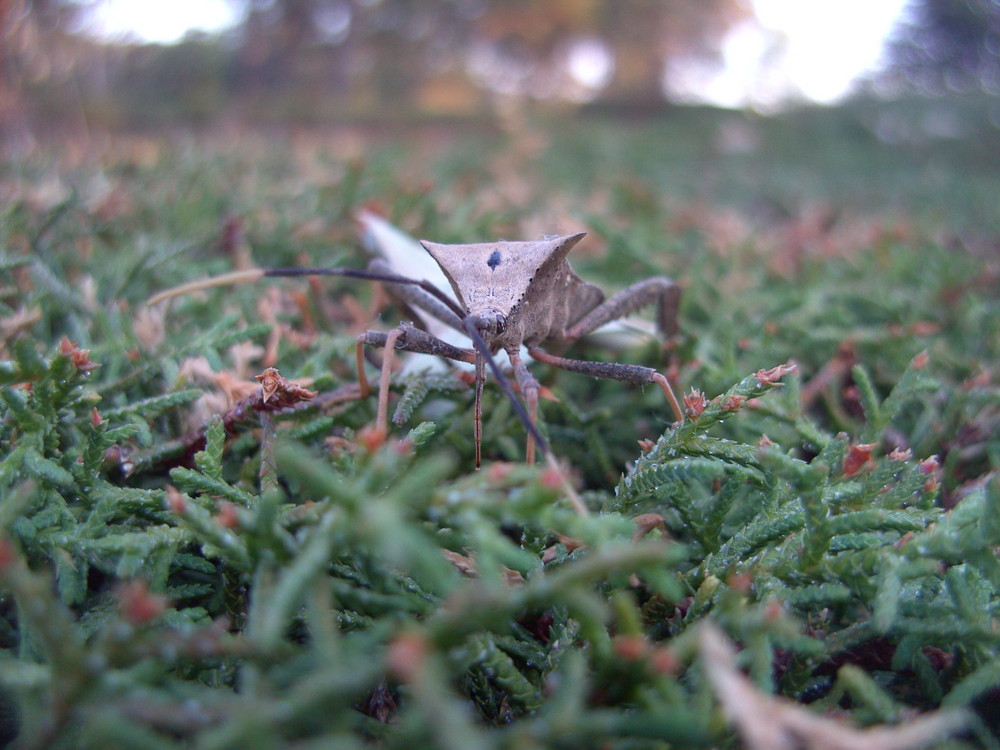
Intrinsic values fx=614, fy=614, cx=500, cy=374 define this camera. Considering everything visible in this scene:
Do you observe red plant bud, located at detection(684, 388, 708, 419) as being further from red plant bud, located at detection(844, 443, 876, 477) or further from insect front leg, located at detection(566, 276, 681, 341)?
insect front leg, located at detection(566, 276, 681, 341)

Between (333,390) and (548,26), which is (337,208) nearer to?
(333,390)

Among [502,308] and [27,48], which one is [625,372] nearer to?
[502,308]

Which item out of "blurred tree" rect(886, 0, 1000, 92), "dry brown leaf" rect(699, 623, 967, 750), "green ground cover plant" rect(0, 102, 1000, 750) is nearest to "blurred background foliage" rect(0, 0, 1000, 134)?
"blurred tree" rect(886, 0, 1000, 92)

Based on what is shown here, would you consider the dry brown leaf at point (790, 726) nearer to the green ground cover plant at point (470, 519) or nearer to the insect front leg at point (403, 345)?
the green ground cover plant at point (470, 519)

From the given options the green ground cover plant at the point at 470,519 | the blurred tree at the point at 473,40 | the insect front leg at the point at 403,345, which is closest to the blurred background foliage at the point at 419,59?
the blurred tree at the point at 473,40

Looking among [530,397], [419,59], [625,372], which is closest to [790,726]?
[530,397]
